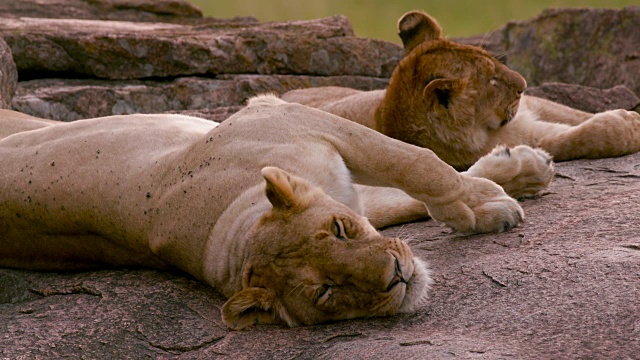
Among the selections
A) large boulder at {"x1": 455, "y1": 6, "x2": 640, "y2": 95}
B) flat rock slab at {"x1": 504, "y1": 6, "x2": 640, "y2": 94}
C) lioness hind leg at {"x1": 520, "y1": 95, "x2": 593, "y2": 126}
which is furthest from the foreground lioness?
flat rock slab at {"x1": 504, "y1": 6, "x2": 640, "y2": 94}

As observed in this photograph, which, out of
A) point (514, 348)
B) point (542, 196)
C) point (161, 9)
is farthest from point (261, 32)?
point (514, 348)

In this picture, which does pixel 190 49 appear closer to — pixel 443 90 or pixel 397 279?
pixel 443 90

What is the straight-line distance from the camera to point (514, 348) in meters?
3.00

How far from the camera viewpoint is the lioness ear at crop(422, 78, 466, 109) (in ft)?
18.6

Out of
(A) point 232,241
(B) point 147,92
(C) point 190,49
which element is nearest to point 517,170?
(A) point 232,241

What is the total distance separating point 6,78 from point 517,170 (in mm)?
4387

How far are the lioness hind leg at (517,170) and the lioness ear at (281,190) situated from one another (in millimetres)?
1328

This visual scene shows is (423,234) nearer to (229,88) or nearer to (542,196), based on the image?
(542,196)

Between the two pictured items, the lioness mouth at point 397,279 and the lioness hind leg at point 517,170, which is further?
the lioness hind leg at point 517,170

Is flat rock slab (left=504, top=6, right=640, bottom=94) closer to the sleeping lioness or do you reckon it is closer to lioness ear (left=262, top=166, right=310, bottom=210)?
the sleeping lioness

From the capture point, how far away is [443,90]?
5727 millimetres

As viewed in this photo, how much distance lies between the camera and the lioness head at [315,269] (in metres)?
3.35

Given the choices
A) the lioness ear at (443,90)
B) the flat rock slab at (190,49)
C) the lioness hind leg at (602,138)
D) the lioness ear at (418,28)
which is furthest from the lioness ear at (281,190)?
the flat rock slab at (190,49)

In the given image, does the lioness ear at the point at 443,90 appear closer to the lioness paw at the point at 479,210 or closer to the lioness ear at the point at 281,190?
the lioness paw at the point at 479,210
